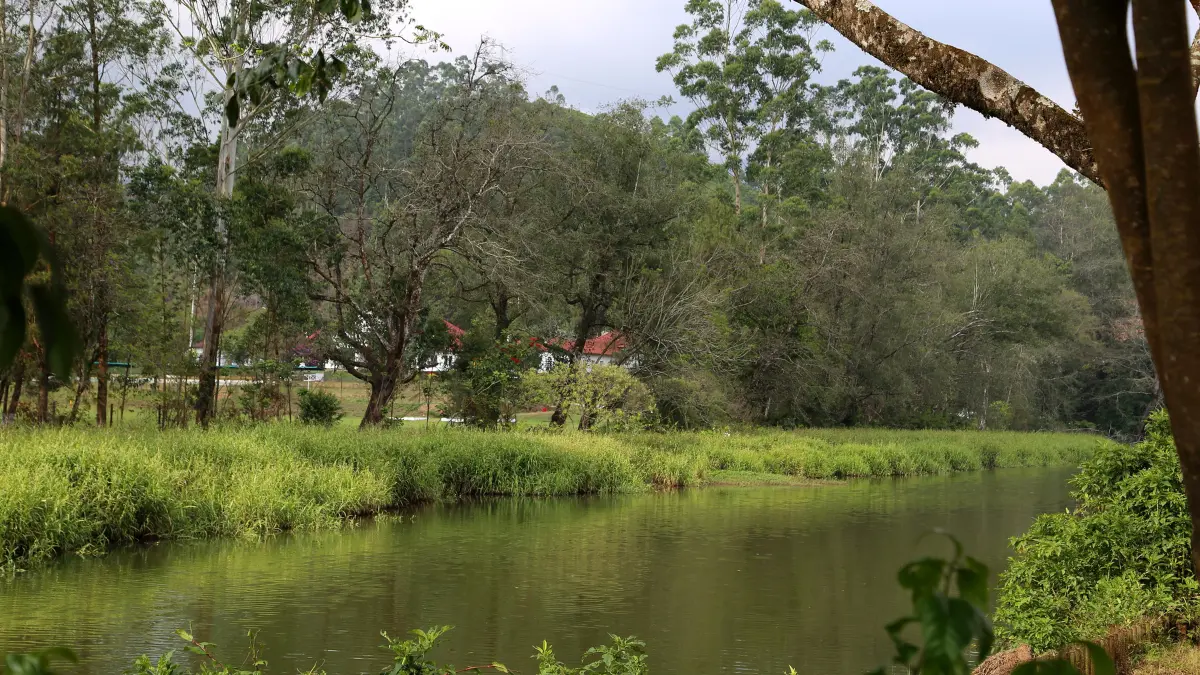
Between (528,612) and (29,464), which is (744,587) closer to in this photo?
(528,612)

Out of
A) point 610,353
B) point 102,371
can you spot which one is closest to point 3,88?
point 102,371

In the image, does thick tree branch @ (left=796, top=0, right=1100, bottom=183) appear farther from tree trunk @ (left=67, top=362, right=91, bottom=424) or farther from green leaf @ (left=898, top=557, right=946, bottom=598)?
tree trunk @ (left=67, top=362, right=91, bottom=424)

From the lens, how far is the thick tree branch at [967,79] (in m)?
3.40

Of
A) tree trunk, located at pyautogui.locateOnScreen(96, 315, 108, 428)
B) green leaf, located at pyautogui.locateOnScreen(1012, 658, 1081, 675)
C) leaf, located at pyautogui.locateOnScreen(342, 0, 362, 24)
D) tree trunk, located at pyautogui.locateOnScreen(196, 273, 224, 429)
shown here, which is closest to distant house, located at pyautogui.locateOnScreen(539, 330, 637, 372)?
tree trunk, located at pyautogui.locateOnScreen(196, 273, 224, 429)

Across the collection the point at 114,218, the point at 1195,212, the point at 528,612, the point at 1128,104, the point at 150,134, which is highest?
the point at 150,134

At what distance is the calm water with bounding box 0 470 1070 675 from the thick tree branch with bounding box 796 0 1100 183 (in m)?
5.36

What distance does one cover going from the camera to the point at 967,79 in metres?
3.50

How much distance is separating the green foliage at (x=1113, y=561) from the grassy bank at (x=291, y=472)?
30.3ft

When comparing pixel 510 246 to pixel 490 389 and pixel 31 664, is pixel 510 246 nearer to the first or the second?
pixel 490 389

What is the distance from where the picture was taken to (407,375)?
898 inches

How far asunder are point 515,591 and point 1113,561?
5.79 metres

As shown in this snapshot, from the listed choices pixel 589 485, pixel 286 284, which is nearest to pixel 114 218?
pixel 286 284

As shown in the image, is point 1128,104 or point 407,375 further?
point 407,375

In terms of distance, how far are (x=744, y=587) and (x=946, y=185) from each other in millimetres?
47415
